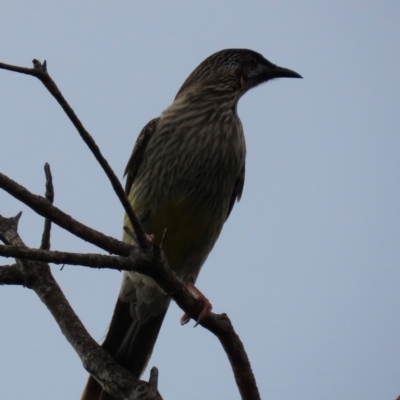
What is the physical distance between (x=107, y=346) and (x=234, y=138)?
170 centimetres

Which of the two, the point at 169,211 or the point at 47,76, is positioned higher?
the point at 169,211

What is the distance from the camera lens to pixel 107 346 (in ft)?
15.8

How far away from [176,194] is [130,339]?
3.46 feet

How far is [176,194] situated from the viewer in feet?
15.2

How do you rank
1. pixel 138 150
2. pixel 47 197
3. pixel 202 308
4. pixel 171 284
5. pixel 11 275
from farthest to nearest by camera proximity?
pixel 138 150 → pixel 11 275 → pixel 47 197 → pixel 202 308 → pixel 171 284

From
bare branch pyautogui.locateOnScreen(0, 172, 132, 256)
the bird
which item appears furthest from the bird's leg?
bare branch pyautogui.locateOnScreen(0, 172, 132, 256)

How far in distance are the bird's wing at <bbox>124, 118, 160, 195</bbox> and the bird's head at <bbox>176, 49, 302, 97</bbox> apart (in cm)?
74

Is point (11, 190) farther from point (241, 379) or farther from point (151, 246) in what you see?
point (241, 379)

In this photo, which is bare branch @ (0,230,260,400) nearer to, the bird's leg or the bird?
the bird's leg

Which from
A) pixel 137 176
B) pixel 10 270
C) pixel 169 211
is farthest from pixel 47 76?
pixel 137 176

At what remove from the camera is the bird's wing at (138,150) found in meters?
5.05

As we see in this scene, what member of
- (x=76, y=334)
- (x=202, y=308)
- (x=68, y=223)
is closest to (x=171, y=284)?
(x=202, y=308)

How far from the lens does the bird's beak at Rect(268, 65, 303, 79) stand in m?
6.08

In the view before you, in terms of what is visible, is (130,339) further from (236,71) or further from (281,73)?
(281,73)
